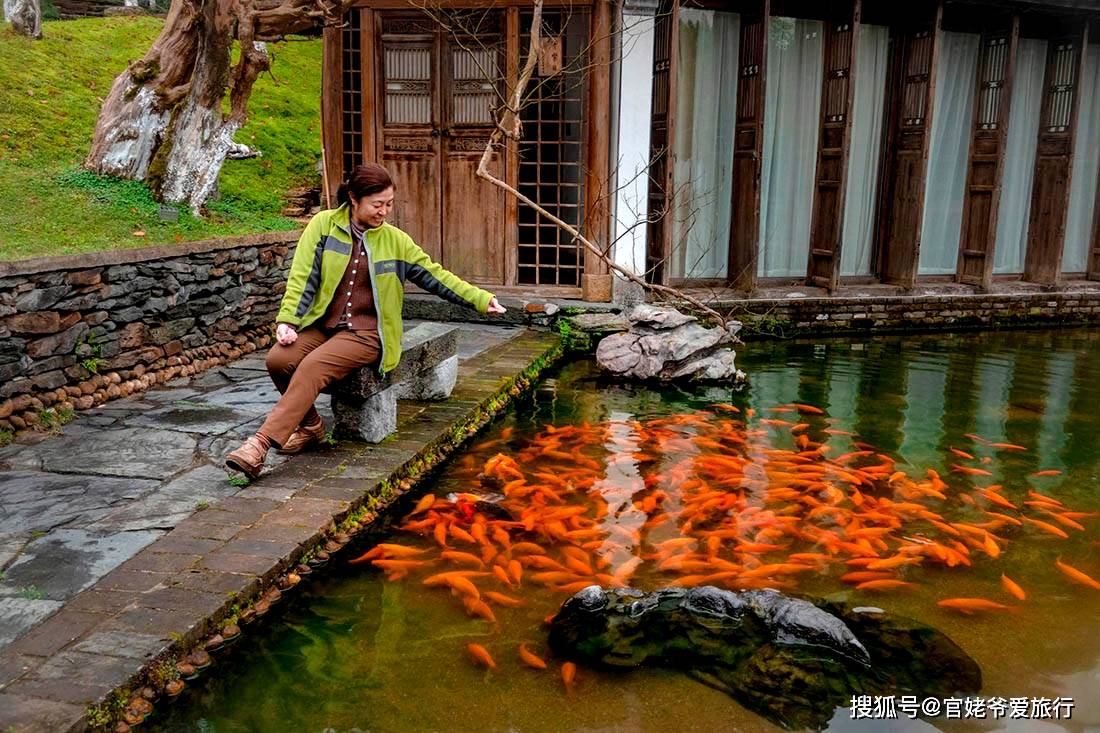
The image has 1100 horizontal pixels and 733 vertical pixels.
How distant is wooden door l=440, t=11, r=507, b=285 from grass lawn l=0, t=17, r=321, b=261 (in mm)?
1999

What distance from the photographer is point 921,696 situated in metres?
3.98

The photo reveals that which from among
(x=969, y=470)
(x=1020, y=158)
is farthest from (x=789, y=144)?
(x=969, y=470)

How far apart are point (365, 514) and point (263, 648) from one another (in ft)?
4.47

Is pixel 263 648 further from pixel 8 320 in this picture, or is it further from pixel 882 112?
pixel 882 112

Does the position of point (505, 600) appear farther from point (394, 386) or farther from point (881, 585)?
point (394, 386)

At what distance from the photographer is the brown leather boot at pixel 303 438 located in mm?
6125

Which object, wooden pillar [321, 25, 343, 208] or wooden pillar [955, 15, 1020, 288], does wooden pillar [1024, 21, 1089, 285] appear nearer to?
wooden pillar [955, 15, 1020, 288]

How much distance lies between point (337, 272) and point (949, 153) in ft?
34.4

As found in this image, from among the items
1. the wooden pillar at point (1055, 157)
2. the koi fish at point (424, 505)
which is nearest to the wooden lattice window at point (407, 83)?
the koi fish at point (424, 505)

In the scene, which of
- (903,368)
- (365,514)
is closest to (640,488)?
(365,514)

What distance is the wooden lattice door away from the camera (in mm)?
10984

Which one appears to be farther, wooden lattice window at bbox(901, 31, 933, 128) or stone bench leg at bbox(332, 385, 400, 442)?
wooden lattice window at bbox(901, 31, 933, 128)

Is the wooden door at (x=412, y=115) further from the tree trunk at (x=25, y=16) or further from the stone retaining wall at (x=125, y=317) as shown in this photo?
the tree trunk at (x=25, y=16)

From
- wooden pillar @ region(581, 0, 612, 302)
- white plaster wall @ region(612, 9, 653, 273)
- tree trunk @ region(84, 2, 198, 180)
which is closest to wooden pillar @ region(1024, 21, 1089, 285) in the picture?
white plaster wall @ region(612, 9, 653, 273)
